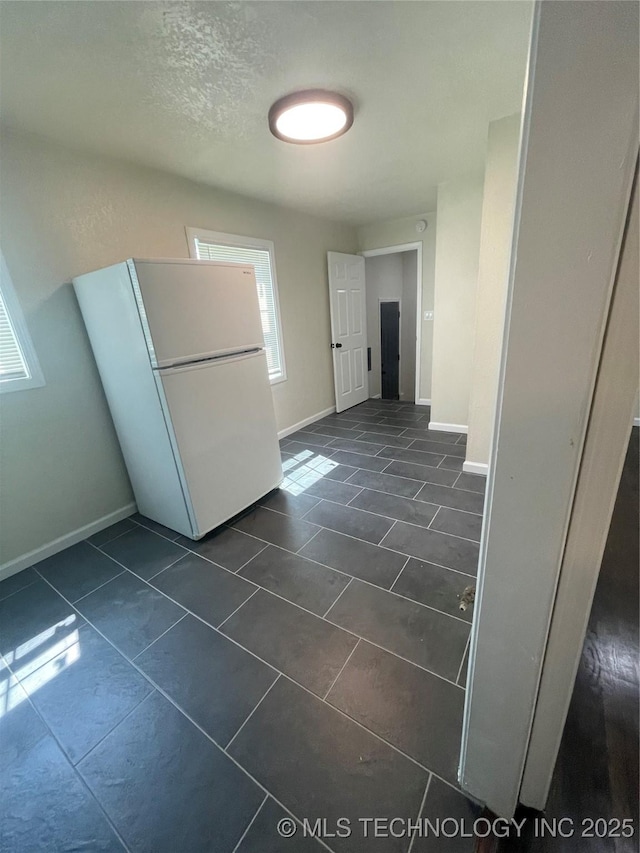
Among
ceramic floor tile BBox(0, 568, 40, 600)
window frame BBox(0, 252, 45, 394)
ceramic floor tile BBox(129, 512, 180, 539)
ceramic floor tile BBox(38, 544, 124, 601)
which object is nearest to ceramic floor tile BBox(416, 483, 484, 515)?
ceramic floor tile BBox(129, 512, 180, 539)

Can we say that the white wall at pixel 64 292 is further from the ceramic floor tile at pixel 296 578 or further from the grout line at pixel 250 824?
the grout line at pixel 250 824

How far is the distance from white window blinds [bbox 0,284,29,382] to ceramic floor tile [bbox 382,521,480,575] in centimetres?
238

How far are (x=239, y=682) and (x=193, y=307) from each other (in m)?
1.84

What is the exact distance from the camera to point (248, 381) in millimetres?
2281

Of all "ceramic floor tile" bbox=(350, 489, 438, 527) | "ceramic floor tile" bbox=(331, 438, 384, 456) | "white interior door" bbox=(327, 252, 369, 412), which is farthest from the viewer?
"white interior door" bbox=(327, 252, 369, 412)

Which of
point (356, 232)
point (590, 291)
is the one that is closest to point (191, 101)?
point (590, 291)

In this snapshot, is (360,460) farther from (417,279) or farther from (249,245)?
(417,279)

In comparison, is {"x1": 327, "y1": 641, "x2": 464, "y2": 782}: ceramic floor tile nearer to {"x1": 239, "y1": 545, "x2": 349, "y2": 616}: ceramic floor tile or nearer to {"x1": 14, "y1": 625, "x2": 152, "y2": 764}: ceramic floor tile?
{"x1": 239, "y1": 545, "x2": 349, "y2": 616}: ceramic floor tile

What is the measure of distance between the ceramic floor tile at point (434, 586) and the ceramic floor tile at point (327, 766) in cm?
62

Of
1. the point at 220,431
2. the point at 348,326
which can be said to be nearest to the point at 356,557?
the point at 220,431

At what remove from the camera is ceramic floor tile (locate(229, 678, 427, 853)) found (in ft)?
3.08

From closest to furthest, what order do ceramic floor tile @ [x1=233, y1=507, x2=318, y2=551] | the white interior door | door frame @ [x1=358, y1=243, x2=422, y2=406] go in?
ceramic floor tile @ [x1=233, y1=507, x2=318, y2=551] → door frame @ [x1=358, y1=243, x2=422, y2=406] → the white interior door

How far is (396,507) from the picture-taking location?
2326 mm

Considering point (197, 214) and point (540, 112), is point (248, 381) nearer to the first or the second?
point (197, 214)
